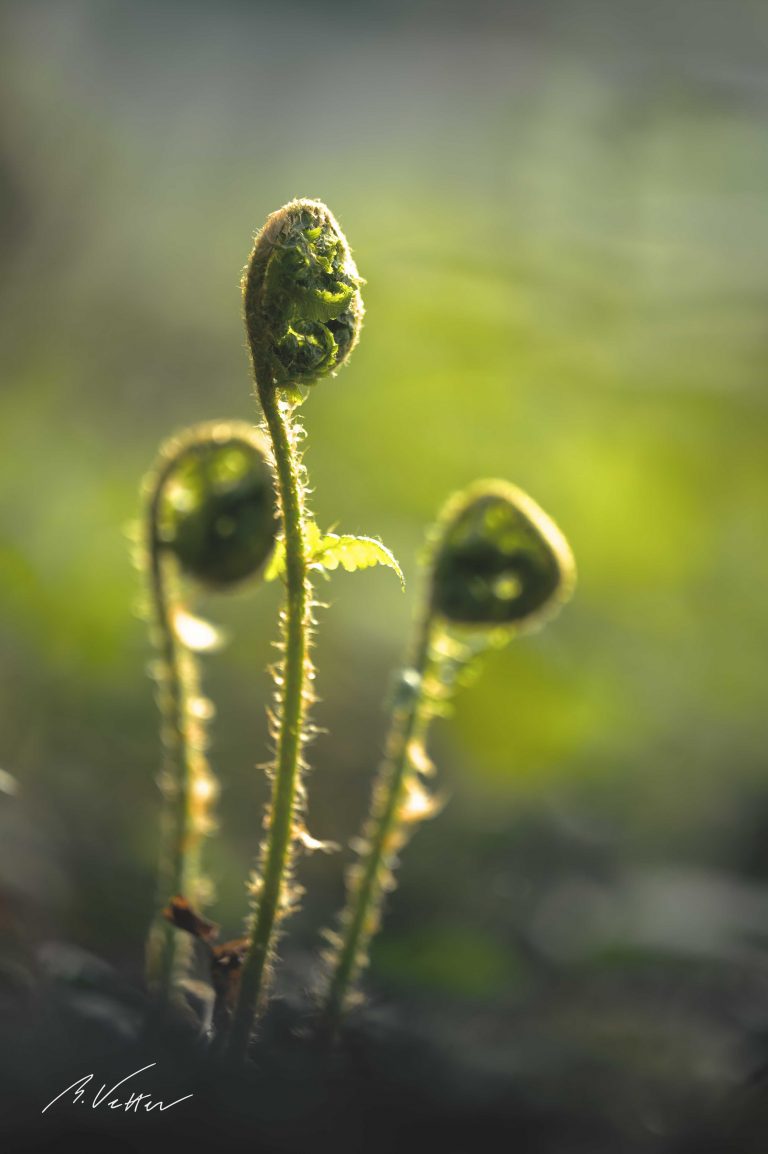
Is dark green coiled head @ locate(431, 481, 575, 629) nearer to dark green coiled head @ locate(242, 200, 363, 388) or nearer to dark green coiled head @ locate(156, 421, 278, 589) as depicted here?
dark green coiled head @ locate(156, 421, 278, 589)

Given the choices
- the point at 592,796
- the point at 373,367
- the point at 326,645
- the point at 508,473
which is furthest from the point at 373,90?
the point at 592,796

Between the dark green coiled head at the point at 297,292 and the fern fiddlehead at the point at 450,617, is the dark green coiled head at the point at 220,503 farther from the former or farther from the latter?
the dark green coiled head at the point at 297,292

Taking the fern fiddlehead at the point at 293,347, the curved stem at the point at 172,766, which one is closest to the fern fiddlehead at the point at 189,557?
the curved stem at the point at 172,766
